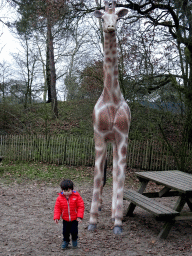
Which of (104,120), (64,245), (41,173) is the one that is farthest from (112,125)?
(41,173)

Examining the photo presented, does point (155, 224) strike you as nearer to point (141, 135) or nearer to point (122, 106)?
point (122, 106)

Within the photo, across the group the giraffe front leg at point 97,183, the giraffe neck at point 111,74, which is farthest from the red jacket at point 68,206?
the giraffe neck at point 111,74

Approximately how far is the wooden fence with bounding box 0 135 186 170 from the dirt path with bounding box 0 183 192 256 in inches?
185

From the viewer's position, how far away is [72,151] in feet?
36.8

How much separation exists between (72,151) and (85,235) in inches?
269

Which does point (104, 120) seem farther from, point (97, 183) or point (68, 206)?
point (68, 206)

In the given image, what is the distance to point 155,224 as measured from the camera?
5180 millimetres

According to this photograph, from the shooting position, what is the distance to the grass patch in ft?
29.0

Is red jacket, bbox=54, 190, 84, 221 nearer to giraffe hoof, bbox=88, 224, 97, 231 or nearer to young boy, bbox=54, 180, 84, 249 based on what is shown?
young boy, bbox=54, 180, 84, 249

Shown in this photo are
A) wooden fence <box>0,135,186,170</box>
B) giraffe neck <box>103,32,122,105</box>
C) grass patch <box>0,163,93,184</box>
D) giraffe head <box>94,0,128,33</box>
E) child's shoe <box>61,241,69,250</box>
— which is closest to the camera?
child's shoe <box>61,241,69,250</box>

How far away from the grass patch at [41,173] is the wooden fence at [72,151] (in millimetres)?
495

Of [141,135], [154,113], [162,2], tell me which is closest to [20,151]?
[141,135]

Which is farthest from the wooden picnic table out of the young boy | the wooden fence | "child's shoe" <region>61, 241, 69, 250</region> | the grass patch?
the wooden fence

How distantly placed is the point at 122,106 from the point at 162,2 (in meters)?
6.74
